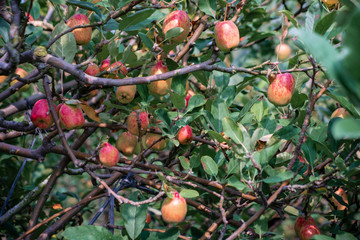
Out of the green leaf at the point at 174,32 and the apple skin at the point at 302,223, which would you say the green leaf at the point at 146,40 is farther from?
the apple skin at the point at 302,223

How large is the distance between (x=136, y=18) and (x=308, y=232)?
2.85ft

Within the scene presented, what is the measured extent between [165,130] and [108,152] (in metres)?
0.21

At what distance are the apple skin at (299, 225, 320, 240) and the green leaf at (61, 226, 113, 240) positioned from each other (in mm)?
641

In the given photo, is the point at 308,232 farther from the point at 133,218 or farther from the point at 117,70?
the point at 117,70

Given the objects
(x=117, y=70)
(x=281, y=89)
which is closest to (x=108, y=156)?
(x=117, y=70)

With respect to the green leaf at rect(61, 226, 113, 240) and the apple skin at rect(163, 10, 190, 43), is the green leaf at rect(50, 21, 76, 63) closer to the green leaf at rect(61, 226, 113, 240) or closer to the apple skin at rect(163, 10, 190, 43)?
the apple skin at rect(163, 10, 190, 43)

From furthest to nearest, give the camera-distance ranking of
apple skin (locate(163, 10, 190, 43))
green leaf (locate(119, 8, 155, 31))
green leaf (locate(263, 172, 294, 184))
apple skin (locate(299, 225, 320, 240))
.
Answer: apple skin (locate(299, 225, 320, 240)) → apple skin (locate(163, 10, 190, 43)) → green leaf (locate(119, 8, 155, 31)) → green leaf (locate(263, 172, 294, 184))

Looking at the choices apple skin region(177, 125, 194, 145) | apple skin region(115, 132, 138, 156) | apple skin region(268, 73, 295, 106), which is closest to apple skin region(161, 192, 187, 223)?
apple skin region(177, 125, 194, 145)

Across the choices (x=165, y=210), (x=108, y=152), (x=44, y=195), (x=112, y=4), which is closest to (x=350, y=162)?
(x=165, y=210)

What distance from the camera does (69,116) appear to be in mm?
957

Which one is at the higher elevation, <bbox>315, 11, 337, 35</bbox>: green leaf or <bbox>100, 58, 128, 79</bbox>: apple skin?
<bbox>315, 11, 337, 35</bbox>: green leaf

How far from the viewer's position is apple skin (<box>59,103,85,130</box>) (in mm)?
957

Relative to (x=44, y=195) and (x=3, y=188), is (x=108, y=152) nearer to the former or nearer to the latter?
(x=44, y=195)

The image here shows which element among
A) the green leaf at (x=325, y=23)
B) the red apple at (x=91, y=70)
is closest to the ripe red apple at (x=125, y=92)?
the red apple at (x=91, y=70)
